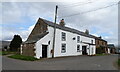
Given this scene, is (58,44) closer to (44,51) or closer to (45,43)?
(45,43)

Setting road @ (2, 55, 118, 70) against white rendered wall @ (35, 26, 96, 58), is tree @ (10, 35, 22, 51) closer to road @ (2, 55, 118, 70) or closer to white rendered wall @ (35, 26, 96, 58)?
white rendered wall @ (35, 26, 96, 58)

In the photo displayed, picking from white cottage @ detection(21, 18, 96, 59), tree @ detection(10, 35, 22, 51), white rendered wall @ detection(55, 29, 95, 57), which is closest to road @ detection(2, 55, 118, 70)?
white cottage @ detection(21, 18, 96, 59)

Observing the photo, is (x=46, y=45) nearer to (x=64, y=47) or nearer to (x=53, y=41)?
(x=53, y=41)

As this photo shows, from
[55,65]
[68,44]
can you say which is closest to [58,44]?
[68,44]

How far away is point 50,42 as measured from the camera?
22.6 meters

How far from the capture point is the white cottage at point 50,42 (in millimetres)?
20931

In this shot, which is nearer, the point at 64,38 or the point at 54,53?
the point at 54,53

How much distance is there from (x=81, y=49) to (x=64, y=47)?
6535 mm

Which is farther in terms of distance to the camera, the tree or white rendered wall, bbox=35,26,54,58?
the tree

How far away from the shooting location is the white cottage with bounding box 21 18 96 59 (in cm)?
2093

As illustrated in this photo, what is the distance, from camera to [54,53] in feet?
75.5

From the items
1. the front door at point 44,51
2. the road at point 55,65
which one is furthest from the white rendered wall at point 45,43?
the road at point 55,65

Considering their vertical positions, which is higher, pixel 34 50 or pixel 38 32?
pixel 38 32

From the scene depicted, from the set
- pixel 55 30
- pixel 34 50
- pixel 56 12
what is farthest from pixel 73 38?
pixel 34 50
